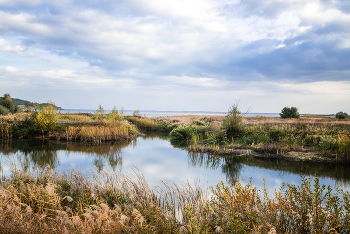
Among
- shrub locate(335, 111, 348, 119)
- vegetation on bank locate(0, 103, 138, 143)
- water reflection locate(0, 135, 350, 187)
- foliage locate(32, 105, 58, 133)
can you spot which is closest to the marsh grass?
water reflection locate(0, 135, 350, 187)

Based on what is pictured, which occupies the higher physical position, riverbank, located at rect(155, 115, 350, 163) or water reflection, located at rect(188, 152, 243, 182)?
riverbank, located at rect(155, 115, 350, 163)

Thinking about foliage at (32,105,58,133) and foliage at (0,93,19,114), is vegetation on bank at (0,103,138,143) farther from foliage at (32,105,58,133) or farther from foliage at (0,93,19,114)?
foliage at (0,93,19,114)

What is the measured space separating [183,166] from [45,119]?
39.1ft

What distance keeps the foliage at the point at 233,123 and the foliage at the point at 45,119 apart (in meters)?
12.3

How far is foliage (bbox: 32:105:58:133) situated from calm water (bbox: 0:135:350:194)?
4.35m

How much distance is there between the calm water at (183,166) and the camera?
7.68 metres

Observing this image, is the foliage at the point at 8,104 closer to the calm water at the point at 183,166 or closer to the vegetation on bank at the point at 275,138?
the calm water at the point at 183,166

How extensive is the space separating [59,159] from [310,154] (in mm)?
11507

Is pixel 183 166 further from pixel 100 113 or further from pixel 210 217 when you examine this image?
pixel 100 113

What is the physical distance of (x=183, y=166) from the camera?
381 inches

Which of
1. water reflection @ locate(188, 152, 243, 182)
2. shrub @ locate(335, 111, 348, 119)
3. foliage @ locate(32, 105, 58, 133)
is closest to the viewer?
water reflection @ locate(188, 152, 243, 182)

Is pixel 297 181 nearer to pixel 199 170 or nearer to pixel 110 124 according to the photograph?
pixel 199 170

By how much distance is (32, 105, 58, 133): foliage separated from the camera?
1651cm

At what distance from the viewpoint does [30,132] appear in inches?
674
